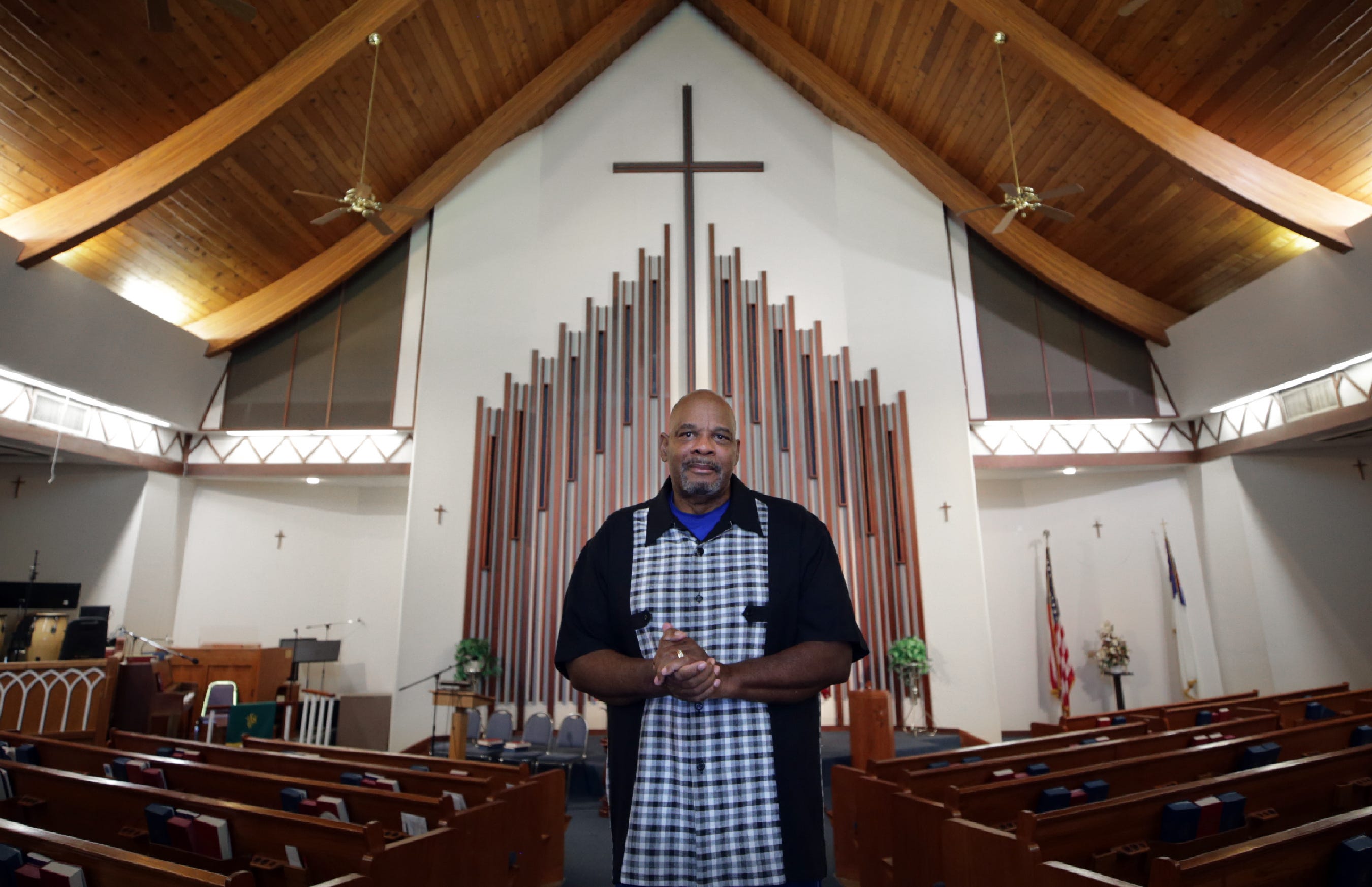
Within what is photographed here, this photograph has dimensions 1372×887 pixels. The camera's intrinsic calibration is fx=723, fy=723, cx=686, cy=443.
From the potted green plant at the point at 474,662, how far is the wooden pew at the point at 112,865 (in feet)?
16.2

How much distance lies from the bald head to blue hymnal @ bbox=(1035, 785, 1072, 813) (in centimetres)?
230

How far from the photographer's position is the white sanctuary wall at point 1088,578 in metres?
8.12

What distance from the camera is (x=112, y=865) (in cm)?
191

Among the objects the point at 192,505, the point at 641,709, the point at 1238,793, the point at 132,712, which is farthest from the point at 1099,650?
the point at 192,505

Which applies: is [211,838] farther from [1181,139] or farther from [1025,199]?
[1181,139]

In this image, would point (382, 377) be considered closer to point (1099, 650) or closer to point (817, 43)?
point (817, 43)

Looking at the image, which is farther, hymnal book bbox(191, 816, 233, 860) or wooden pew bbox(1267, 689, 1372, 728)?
wooden pew bbox(1267, 689, 1372, 728)

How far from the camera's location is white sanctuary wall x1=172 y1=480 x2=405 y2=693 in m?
8.27

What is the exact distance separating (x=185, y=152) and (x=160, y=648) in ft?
14.3

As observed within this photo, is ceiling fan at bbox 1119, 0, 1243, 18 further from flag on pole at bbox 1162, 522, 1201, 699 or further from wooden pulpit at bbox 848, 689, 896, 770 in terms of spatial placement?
flag on pole at bbox 1162, 522, 1201, 699

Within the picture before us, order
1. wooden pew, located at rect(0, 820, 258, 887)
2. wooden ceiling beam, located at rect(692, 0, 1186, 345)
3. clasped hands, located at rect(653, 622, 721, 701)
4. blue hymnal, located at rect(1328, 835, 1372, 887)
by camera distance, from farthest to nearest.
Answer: wooden ceiling beam, located at rect(692, 0, 1186, 345) < blue hymnal, located at rect(1328, 835, 1372, 887) < wooden pew, located at rect(0, 820, 258, 887) < clasped hands, located at rect(653, 622, 721, 701)

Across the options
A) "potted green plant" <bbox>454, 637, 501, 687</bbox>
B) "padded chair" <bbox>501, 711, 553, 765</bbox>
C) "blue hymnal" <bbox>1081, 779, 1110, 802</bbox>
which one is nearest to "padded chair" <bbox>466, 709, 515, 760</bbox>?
"padded chair" <bbox>501, 711, 553, 765</bbox>

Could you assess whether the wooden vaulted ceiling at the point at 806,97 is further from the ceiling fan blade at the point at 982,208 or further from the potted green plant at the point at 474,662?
the potted green plant at the point at 474,662

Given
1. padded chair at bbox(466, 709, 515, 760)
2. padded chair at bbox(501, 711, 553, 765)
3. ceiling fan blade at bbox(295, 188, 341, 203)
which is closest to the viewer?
ceiling fan blade at bbox(295, 188, 341, 203)
